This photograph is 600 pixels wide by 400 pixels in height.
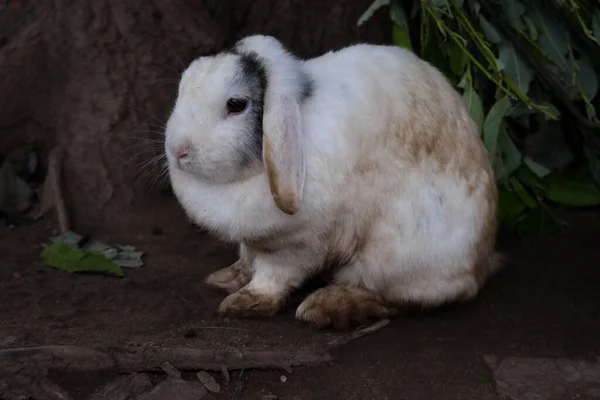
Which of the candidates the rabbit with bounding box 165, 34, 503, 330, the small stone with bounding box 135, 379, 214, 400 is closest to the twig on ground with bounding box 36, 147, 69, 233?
the rabbit with bounding box 165, 34, 503, 330

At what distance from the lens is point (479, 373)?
3.15 meters

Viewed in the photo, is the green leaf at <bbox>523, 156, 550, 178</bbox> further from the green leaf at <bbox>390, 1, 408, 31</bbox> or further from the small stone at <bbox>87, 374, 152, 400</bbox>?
the small stone at <bbox>87, 374, 152, 400</bbox>

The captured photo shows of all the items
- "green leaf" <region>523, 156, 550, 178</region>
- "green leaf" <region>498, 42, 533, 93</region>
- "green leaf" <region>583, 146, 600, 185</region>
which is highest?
"green leaf" <region>498, 42, 533, 93</region>

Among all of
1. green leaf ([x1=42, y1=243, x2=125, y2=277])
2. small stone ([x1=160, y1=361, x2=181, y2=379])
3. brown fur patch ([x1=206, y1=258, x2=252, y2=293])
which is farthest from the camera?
green leaf ([x1=42, y1=243, x2=125, y2=277])

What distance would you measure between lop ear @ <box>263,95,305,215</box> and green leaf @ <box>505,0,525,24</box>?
1336 mm

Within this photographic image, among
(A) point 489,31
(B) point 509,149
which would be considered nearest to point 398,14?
(A) point 489,31

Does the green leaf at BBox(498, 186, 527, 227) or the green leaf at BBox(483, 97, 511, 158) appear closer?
the green leaf at BBox(483, 97, 511, 158)

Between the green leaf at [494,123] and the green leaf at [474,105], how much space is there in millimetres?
36

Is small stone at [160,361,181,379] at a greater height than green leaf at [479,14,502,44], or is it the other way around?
green leaf at [479,14,502,44]

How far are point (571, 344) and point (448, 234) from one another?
1.89 feet

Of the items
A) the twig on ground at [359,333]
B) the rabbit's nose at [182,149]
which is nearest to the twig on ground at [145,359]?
the twig on ground at [359,333]

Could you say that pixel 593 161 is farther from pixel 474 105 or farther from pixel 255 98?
pixel 255 98

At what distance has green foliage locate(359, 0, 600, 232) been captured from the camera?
4.01 meters

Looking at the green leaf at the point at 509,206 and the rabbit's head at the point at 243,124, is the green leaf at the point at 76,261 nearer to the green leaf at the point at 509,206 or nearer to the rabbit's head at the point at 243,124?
the rabbit's head at the point at 243,124
